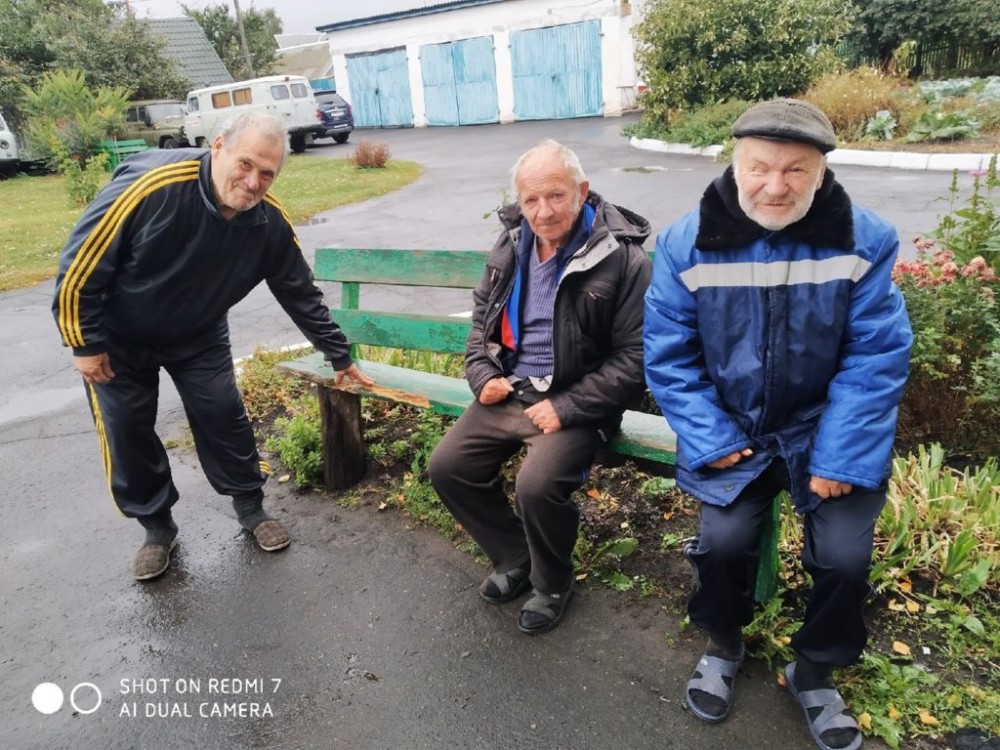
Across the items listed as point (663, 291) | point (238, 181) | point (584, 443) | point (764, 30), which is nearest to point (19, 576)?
point (238, 181)

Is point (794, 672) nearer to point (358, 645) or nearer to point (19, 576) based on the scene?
point (358, 645)

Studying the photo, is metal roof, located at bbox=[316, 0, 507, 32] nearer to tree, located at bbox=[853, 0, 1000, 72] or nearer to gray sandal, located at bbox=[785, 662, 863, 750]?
tree, located at bbox=[853, 0, 1000, 72]

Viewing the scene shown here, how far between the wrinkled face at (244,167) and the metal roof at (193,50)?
34.6 meters

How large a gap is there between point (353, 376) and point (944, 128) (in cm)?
1196

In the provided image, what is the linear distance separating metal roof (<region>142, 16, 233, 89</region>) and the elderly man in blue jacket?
35.9 metres

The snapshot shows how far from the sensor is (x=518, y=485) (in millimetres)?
2637

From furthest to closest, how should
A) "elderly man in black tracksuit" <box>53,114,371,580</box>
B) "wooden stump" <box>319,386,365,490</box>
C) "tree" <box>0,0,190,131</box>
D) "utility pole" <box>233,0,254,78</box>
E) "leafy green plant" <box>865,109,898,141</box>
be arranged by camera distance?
"utility pole" <box>233,0,254,78</box>
"tree" <box>0,0,190,131</box>
"leafy green plant" <box>865,109,898,141</box>
"wooden stump" <box>319,386,365,490</box>
"elderly man in black tracksuit" <box>53,114,371,580</box>

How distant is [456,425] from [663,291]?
0.96 metres

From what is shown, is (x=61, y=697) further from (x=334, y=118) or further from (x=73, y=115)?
(x=73, y=115)

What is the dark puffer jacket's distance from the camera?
8.82 feet

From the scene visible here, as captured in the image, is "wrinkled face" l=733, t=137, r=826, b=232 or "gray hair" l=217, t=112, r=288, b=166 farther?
"gray hair" l=217, t=112, r=288, b=166

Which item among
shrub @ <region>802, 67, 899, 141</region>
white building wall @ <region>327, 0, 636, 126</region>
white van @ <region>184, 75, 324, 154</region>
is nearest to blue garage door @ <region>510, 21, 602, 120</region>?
white building wall @ <region>327, 0, 636, 126</region>

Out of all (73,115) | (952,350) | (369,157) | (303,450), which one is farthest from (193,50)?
(952,350)

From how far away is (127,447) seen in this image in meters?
3.27
